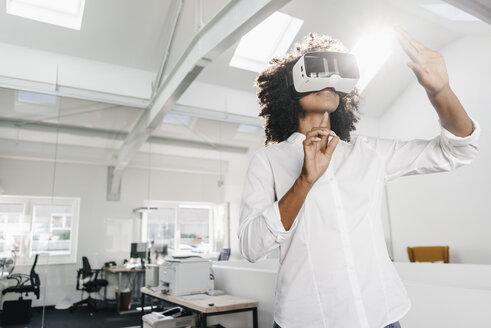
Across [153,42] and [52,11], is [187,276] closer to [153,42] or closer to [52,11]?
[153,42]

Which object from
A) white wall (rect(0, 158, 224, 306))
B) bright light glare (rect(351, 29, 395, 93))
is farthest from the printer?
bright light glare (rect(351, 29, 395, 93))

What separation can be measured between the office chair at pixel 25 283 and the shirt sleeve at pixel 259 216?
3869mm

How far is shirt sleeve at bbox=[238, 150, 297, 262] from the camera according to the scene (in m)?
0.74

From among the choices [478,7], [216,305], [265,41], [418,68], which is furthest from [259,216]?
[265,41]

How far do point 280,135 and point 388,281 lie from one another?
0.54 meters

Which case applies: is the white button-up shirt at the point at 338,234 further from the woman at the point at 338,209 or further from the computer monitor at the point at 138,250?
the computer monitor at the point at 138,250

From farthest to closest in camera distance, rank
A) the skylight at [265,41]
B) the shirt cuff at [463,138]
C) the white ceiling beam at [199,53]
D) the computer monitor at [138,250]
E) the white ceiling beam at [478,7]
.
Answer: the skylight at [265,41] → the computer monitor at [138,250] → the white ceiling beam at [199,53] → the white ceiling beam at [478,7] → the shirt cuff at [463,138]

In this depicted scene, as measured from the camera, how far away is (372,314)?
761 mm

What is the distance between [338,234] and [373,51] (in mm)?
5419

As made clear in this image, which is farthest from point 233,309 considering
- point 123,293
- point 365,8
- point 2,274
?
point 365,8

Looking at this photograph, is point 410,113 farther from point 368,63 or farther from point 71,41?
point 71,41

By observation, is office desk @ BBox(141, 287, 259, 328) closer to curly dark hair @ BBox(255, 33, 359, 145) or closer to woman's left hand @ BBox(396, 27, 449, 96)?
curly dark hair @ BBox(255, 33, 359, 145)

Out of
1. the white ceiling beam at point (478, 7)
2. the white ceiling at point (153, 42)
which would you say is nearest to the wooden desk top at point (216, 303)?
the white ceiling beam at point (478, 7)

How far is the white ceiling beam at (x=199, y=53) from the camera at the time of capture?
282cm
